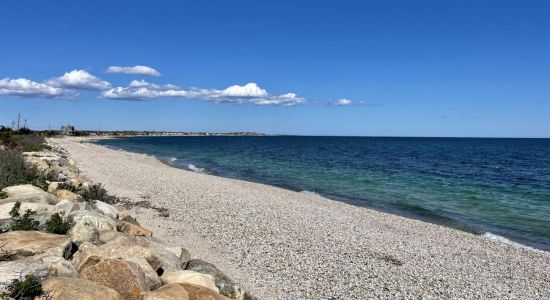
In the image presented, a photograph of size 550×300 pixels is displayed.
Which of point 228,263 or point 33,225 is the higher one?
point 33,225

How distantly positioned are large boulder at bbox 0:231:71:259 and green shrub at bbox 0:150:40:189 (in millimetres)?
6750

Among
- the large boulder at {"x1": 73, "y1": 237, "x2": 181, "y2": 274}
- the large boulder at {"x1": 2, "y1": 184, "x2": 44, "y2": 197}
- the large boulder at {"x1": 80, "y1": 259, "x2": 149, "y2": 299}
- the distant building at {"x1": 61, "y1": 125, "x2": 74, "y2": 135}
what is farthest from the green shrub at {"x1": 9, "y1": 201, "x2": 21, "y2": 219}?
the distant building at {"x1": 61, "y1": 125, "x2": 74, "y2": 135}

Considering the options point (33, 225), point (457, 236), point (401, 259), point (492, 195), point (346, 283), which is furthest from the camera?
point (492, 195)

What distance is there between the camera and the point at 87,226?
9.06m

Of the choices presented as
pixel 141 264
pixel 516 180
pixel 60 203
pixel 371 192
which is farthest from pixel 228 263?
pixel 516 180

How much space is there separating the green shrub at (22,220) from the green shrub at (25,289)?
12.7 feet

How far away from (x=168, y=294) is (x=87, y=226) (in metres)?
4.06

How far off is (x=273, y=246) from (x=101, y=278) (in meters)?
6.98

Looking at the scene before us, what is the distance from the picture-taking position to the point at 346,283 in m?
10.0

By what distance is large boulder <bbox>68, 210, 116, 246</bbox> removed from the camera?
8.74m

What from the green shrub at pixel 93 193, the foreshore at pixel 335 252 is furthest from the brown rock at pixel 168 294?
the green shrub at pixel 93 193

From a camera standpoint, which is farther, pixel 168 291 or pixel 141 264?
pixel 141 264

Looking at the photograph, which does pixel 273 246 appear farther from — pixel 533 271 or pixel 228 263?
pixel 533 271

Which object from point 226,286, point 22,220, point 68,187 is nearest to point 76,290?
point 226,286
